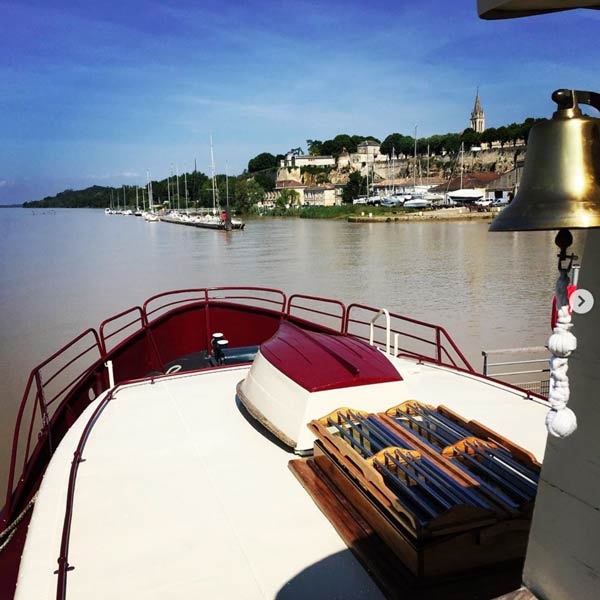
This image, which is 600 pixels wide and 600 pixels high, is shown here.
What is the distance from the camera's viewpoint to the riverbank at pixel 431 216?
7369cm

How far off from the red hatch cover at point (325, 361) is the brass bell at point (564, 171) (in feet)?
10.5

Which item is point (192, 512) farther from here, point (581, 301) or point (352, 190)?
point (352, 190)

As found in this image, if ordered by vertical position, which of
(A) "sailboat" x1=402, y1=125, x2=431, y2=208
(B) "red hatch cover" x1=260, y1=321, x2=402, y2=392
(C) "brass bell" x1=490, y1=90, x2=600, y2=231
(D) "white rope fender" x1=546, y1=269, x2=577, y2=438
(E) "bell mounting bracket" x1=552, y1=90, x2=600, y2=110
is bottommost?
(B) "red hatch cover" x1=260, y1=321, x2=402, y2=392

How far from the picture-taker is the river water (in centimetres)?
1869

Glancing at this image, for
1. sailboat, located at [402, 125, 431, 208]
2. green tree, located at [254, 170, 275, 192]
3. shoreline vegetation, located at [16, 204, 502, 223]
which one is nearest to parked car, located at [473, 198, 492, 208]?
shoreline vegetation, located at [16, 204, 502, 223]

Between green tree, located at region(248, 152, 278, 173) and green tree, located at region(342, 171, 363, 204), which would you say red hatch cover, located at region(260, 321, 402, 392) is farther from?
green tree, located at region(248, 152, 278, 173)

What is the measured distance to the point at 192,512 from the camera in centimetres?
406

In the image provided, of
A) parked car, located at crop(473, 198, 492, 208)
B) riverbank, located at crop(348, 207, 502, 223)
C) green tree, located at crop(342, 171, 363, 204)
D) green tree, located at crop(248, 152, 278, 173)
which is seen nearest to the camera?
riverbank, located at crop(348, 207, 502, 223)

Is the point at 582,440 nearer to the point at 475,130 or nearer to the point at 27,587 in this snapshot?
the point at 27,587

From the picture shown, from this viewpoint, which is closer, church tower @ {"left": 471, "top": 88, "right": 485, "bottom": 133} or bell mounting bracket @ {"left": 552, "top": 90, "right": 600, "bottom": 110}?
bell mounting bracket @ {"left": 552, "top": 90, "right": 600, "bottom": 110}

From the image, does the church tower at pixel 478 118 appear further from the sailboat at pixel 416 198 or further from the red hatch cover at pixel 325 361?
the red hatch cover at pixel 325 361

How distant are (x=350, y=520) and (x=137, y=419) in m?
2.95

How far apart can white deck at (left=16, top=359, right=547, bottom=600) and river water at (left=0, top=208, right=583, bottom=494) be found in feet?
15.0

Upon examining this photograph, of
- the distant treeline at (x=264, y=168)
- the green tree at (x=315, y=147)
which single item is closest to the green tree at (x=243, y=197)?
the distant treeline at (x=264, y=168)
